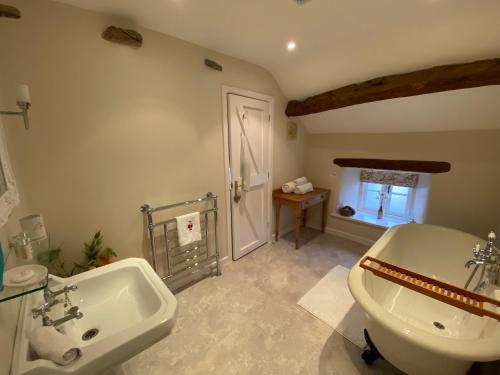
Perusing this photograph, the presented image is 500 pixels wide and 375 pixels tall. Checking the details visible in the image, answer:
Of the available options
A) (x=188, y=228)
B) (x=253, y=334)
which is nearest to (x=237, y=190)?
(x=188, y=228)

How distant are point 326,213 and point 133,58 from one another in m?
3.10

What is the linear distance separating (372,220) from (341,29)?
244 centimetres

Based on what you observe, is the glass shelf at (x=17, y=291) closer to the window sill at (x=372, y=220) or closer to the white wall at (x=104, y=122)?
the white wall at (x=104, y=122)

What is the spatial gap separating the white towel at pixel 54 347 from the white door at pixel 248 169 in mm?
1799

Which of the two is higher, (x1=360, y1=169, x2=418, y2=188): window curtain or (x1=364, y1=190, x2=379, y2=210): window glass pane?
(x1=360, y1=169, x2=418, y2=188): window curtain

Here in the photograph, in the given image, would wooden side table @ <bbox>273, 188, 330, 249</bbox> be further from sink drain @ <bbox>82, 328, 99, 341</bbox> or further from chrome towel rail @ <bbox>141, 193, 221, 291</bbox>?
sink drain @ <bbox>82, 328, 99, 341</bbox>

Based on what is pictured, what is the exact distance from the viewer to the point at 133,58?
1.58 meters

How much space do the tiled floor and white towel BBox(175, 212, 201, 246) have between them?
1.85 feet

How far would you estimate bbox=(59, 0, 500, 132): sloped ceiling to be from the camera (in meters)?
1.38

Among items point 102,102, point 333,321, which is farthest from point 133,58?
point 333,321

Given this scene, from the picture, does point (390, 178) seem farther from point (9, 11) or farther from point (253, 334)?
point (9, 11)

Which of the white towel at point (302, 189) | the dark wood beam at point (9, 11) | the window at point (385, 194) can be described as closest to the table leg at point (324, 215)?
the window at point (385, 194)

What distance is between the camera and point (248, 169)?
2471mm

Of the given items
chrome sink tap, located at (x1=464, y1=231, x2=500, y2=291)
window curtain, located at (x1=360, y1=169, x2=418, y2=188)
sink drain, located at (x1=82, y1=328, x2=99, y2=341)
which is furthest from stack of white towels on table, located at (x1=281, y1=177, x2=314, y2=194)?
sink drain, located at (x1=82, y1=328, x2=99, y2=341)
